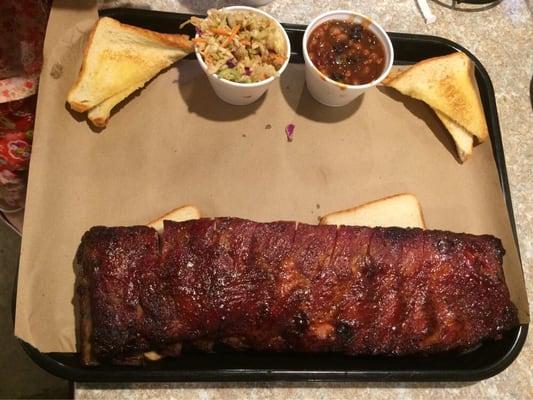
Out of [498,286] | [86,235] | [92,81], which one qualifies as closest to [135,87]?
[92,81]

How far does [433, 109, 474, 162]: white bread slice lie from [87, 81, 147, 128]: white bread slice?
174 centimetres

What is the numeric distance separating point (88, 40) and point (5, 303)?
2166mm

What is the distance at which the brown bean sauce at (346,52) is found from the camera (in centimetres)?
246

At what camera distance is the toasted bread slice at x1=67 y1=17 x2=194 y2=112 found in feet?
7.82

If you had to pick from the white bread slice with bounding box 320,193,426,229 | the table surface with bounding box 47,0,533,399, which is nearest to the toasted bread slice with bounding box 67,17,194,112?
the table surface with bounding box 47,0,533,399

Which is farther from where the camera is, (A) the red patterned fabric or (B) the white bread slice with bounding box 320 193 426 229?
(B) the white bread slice with bounding box 320 193 426 229

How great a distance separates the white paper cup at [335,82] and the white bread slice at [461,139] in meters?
0.50

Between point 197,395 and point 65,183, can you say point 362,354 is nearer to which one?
point 197,395

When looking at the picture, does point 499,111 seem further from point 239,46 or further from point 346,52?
point 239,46

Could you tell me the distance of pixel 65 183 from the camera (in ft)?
7.61

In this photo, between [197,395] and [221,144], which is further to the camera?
[221,144]

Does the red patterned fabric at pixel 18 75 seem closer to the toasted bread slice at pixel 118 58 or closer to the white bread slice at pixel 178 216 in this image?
the toasted bread slice at pixel 118 58

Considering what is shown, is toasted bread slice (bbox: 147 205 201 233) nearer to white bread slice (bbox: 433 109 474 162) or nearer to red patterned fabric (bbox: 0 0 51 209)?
red patterned fabric (bbox: 0 0 51 209)

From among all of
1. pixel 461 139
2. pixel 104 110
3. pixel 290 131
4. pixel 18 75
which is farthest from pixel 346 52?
pixel 18 75
